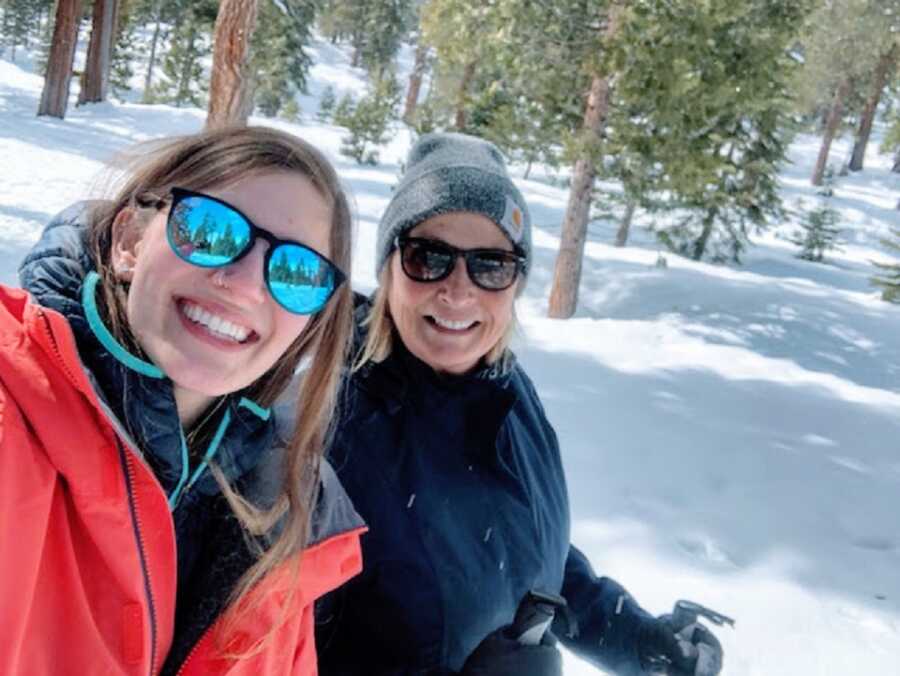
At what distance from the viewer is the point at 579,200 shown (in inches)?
423

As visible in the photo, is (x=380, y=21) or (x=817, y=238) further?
(x=380, y=21)

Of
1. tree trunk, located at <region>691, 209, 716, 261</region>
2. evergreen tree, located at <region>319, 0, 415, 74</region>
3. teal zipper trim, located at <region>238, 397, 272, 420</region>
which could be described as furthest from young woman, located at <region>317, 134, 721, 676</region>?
evergreen tree, located at <region>319, 0, 415, 74</region>

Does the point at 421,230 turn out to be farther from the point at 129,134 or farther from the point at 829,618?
the point at 129,134

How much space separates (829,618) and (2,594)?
343 cm

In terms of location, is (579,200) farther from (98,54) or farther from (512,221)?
(98,54)

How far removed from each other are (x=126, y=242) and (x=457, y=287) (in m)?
0.94

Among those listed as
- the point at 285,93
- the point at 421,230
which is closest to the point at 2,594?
the point at 421,230

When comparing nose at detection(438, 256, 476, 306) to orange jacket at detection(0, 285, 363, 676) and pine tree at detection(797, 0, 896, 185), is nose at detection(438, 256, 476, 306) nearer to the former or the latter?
orange jacket at detection(0, 285, 363, 676)

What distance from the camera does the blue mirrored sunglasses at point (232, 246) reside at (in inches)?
53.4

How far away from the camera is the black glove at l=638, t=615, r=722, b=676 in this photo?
215 cm

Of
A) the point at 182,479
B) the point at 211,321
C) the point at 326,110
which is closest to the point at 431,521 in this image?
the point at 182,479

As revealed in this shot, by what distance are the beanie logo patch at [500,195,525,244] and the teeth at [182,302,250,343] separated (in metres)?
0.99

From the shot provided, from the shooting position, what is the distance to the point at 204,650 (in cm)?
136

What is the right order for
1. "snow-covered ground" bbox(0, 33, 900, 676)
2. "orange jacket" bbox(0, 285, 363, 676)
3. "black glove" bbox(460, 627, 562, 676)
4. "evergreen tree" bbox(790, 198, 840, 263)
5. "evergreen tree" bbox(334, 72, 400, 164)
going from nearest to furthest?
1. "orange jacket" bbox(0, 285, 363, 676)
2. "black glove" bbox(460, 627, 562, 676)
3. "snow-covered ground" bbox(0, 33, 900, 676)
4. "evergreen tree" bbox(334, 72, 400, 164)
5. "evergreen tree" bbox(790, 198, 840, 263)
